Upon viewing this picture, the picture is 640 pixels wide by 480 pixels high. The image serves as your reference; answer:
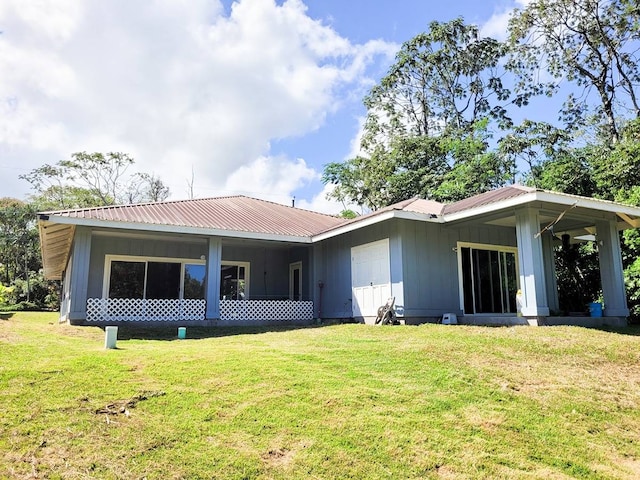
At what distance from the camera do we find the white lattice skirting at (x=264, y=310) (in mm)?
12930

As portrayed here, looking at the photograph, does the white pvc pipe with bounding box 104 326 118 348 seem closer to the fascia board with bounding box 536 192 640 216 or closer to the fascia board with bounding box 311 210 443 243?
the fascia board with bounding box 311 210 443 243

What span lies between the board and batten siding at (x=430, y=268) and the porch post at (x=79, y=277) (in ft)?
24.4

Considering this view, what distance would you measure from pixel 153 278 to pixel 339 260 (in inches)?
225

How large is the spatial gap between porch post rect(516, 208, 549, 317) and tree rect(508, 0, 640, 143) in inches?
520

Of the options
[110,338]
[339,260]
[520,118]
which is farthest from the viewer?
[520,118]

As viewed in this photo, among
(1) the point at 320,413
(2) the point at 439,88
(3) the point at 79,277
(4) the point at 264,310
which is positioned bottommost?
(1) the point at 320,413

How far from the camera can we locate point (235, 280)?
1598cm

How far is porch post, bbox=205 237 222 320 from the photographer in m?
12.4

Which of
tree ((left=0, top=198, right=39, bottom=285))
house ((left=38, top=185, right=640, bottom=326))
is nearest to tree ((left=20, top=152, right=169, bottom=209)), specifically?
tree ((left=0, top=198, right=39, bottom=285))

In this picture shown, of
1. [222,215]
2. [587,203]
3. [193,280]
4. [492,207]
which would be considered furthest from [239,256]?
[587,203]

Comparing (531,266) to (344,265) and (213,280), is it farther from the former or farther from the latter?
(213,280)

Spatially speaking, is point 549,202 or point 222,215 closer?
point 549,202

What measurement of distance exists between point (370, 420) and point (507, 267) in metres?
10.2

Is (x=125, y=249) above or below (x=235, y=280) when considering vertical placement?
above
